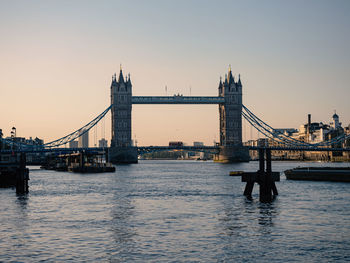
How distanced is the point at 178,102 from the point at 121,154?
84.5 ft

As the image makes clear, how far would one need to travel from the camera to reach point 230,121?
628 feet

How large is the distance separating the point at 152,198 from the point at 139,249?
72.7 feet

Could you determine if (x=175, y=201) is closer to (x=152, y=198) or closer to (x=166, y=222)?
(x=152, y=198)

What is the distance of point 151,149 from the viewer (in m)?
163

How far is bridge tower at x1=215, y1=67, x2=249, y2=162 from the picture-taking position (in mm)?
183000

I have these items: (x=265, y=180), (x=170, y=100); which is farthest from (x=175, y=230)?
(x=170, y=100)

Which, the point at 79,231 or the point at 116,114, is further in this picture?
the point at 116,114

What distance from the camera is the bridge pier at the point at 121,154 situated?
540 feet

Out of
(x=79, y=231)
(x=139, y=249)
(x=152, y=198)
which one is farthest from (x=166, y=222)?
(x=152, y=198)

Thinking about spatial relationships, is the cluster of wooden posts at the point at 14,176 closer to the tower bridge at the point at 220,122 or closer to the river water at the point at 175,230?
the river water at the point at 175,230

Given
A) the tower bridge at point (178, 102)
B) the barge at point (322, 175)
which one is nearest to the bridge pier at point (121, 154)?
the tower bridge at point (178, 102)

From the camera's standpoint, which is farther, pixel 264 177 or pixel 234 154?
pixel 234 154

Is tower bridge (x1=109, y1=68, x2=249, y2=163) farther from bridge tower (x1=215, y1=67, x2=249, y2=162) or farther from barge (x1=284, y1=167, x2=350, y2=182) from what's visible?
barge (x1=284, y1=167, x2=350, y2=182)

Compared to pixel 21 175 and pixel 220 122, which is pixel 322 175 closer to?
pixel 21 175
